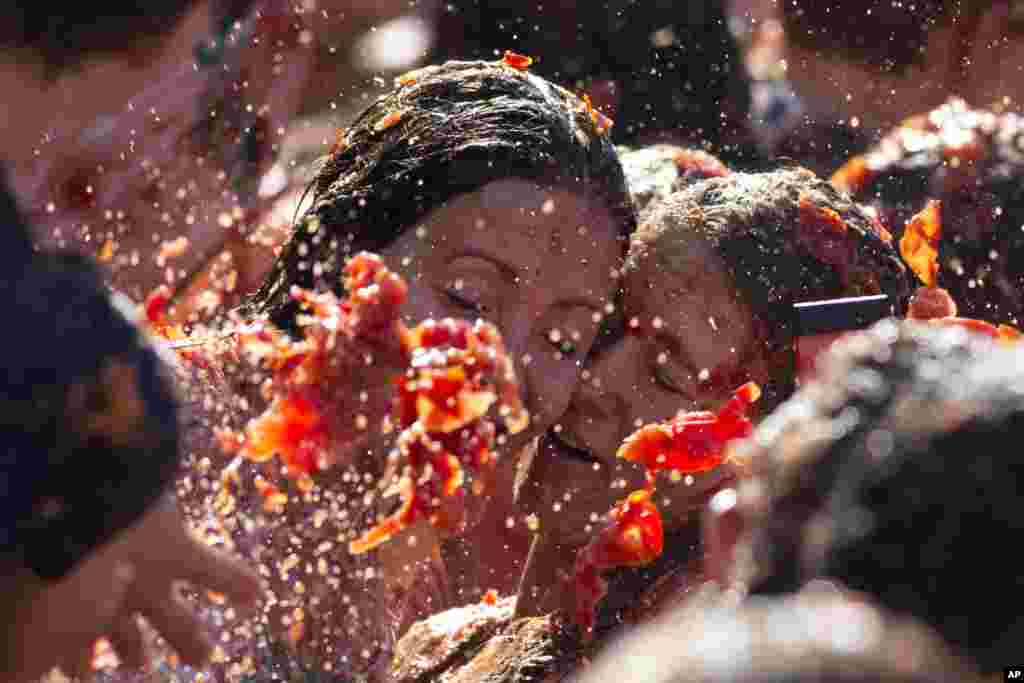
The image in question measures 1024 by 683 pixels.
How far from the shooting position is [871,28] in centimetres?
571

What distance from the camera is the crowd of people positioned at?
1035 mm

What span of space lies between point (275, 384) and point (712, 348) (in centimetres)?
119

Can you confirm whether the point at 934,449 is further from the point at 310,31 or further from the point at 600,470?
the point at 310,31

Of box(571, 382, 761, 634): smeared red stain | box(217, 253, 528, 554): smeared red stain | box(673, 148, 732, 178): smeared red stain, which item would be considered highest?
box(217, 253, 528, 554): smeared red stain

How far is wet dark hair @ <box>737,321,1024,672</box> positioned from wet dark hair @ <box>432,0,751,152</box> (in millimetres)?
4571

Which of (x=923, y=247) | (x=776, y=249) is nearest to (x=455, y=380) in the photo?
(x=776, y=249)

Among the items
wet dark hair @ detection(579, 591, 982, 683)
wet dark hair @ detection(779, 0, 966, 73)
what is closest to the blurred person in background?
wet dark hair @ detection(579, 591, 982, 683)

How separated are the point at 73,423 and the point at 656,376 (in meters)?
2.04

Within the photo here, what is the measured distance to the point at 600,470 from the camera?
326 centimetres

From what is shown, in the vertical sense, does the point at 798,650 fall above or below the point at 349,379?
above

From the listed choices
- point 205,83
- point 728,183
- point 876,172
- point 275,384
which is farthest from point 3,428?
point 876,172

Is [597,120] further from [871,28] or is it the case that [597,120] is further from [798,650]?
[798,650]

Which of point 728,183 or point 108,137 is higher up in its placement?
point 108,137

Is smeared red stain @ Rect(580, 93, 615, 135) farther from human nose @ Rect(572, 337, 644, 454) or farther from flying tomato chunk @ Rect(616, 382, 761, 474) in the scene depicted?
flying tomato chunk @ Rect(616, 382, 761, 474)
